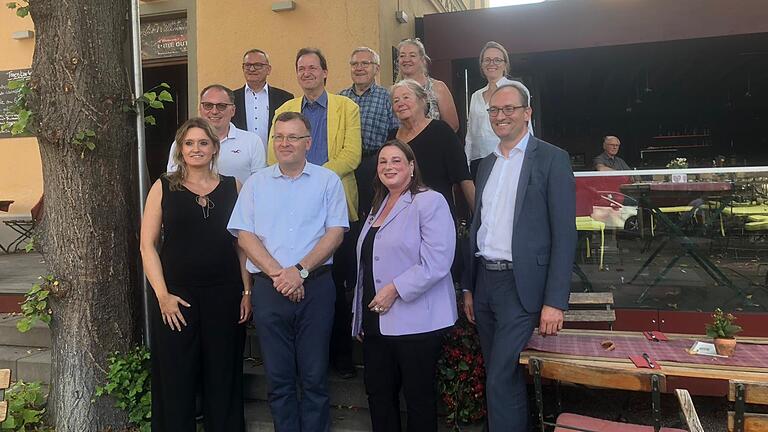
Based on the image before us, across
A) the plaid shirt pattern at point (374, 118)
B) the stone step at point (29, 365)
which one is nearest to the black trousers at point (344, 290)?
the plaid shirt pattern at point (374, 118)

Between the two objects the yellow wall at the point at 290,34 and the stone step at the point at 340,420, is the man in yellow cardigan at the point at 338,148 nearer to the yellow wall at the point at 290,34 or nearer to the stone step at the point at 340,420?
the stone step at the point at 340,420

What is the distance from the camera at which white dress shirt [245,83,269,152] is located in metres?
4.15

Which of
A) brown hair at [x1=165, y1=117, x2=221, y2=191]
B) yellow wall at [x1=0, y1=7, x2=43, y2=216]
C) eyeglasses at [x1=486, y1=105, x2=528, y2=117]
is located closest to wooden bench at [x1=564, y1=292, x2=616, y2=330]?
eyeglasses at [x1=486, y1=105, x2=528, y2=117]

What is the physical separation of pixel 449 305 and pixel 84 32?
2.76 metres

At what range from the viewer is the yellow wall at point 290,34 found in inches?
252

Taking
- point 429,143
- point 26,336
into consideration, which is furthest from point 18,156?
point 429,143

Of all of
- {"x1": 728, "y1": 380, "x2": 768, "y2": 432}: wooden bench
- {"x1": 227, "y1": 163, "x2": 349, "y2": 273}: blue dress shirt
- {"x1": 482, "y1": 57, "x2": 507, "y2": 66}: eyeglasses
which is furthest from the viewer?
{"x1": 482, "y1": 57, "x2": 507, "y2": 66}: eyeglasses

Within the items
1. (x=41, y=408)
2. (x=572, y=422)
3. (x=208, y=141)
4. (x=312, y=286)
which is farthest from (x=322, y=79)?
(x=41, y=408)

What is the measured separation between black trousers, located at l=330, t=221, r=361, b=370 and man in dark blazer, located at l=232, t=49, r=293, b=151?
3.63 ft

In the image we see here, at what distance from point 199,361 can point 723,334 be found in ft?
9.15

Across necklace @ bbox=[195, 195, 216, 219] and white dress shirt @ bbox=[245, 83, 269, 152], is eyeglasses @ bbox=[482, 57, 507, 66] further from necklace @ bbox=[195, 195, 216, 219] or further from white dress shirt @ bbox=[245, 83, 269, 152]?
necklace @ bbox=[195, 195, 216, 219]

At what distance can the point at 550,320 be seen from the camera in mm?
2602

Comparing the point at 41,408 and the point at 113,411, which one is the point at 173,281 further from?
the point at 41,408

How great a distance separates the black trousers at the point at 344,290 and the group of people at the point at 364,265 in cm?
47
